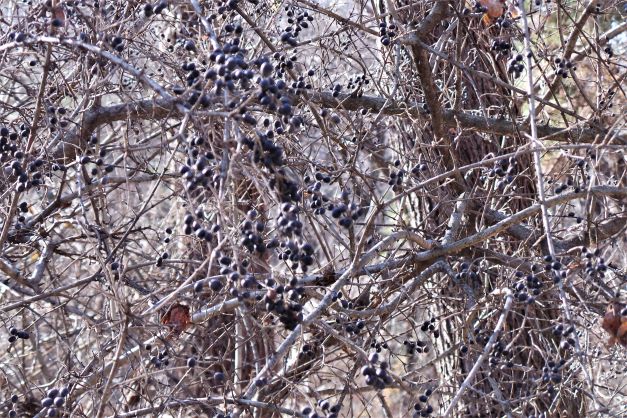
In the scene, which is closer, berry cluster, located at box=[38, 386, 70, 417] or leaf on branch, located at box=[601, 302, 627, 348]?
berry cluster, located at box=[38, 386, 70, 417]

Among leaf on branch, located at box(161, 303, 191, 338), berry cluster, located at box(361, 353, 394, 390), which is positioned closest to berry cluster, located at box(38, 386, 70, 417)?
leaf on branch, located at box(161, 303, 191, 338)

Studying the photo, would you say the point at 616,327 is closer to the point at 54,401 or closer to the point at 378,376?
the point at 378,376

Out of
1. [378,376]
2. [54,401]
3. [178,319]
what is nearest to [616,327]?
[378,376]

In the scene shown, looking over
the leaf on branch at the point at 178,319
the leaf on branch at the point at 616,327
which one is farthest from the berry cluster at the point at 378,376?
the leaf on branch at the point at 178,319

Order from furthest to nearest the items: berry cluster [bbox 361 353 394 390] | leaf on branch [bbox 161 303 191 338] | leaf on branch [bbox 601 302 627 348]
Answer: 1. leaf on branch [bbox 161 303 191 338]
2. leaf on branch [bbox 601 302 627 348]
3. berry cluster [bbox 361 353 394 390]

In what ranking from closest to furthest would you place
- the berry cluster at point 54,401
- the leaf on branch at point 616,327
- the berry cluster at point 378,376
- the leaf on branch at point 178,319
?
1. the berry cluster at point 378,376
2. the berry cluster at point 54,401
3. the leaf on branch at point 616,327
4. the leaf on branch at point 178,319

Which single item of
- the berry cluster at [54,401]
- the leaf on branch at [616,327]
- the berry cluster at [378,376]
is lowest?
the leaf on branch at [616,327]

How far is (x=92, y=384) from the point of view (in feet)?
10.9

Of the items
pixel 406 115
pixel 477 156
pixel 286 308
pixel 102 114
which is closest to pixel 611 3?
pixel 477 156

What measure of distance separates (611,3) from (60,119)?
3.25 meters

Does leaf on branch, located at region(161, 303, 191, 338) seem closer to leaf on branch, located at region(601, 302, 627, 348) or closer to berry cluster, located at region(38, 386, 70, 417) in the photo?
berry cluster, located at region(38, 386, 70, 417)

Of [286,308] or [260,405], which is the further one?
[260,405]

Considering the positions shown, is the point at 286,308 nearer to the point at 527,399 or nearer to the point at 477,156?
the point at 527,399

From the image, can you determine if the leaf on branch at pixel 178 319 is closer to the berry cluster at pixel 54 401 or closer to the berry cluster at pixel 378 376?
the berry cluster at pixel 54 401
